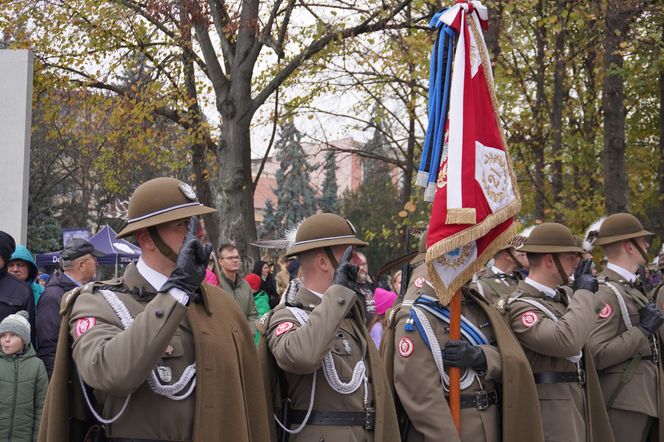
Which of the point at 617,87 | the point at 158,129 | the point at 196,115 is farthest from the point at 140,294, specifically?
the point at 158,129

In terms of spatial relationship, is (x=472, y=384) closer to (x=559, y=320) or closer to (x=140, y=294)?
(x=559, y=320)

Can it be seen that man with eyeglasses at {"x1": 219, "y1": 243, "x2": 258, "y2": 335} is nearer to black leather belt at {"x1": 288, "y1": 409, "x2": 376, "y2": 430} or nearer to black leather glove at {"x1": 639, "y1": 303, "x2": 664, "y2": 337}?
black leather glove at {"x1": 639, "y1": 303, "x2": 664, "y2": 337}

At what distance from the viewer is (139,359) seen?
11.3 ft

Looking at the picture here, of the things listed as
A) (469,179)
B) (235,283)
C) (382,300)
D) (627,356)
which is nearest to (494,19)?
(382,300)

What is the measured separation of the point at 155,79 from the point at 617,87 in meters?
9.63

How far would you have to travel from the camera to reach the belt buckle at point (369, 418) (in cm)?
473

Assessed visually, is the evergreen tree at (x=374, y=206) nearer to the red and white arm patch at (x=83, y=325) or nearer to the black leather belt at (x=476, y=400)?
the black leather belt at (x=476, y=400)

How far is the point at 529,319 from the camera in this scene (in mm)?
5727

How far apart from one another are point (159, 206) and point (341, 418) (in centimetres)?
159

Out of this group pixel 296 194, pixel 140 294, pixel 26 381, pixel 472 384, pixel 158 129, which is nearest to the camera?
pixel 140 294

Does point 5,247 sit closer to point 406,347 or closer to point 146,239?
point 146,239

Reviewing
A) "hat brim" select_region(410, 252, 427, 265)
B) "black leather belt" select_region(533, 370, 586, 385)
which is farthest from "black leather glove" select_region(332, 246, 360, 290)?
"black leather belt" select_region(533, 370, 586, 385)

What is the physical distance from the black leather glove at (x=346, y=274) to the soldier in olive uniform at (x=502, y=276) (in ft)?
10.1

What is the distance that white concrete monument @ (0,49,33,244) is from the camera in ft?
29.2
